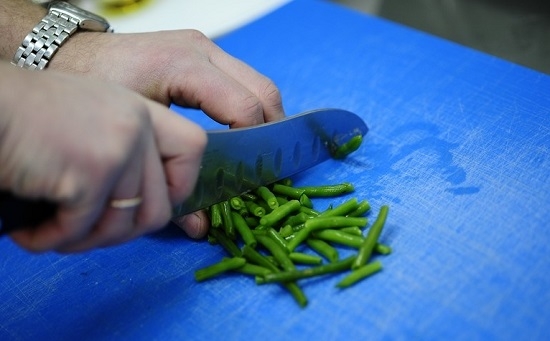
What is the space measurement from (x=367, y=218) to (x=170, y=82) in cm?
81

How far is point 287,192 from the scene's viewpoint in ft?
7.14

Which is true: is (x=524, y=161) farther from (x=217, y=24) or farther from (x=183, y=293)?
(x=217, y=24)

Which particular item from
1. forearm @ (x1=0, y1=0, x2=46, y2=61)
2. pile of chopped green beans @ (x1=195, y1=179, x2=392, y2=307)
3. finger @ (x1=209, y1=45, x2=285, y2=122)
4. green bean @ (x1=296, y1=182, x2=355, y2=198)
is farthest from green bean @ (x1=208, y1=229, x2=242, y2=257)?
forearm @ (x1=0, y1=0, x2=46, y2=61)

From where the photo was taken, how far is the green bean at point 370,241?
6.16ft

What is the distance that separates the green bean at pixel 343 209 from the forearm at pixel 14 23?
136 centimetres

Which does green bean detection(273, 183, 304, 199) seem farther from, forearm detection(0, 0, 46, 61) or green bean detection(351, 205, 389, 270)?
forearm detection(0, 0, 46, 61)

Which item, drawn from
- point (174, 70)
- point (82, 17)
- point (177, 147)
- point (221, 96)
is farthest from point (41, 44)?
point (177, 147)

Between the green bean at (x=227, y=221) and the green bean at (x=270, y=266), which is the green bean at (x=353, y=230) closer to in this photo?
the green bean at (x=270, y=266)

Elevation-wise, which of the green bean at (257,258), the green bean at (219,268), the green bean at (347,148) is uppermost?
the green bean at (347,148)

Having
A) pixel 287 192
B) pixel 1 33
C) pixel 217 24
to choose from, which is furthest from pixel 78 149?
pixel 217 24

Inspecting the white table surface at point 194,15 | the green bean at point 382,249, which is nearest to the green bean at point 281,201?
the green bean at point 382,249

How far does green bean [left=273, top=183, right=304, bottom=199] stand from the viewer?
2174mm

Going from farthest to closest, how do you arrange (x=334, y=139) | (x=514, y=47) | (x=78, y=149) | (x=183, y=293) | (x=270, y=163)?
(x=514, y=47)
(x=334, y=139)
(x=270, y=163)
(x=183, y=293)
(x=78, y=149)

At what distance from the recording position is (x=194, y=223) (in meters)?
2.08
